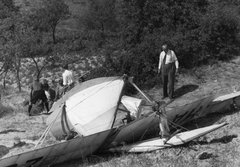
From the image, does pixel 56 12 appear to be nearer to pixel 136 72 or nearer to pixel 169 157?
pixel 136 72

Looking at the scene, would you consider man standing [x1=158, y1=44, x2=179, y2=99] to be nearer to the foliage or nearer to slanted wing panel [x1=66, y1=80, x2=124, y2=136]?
the foliage

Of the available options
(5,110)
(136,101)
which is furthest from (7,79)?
(136,101)

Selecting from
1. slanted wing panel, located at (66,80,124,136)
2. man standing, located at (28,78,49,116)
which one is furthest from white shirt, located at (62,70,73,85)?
slanted wing panel, located at (66,80,124,136)

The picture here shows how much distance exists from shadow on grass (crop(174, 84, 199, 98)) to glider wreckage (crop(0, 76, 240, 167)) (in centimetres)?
312

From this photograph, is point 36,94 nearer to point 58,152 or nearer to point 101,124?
point 101,124

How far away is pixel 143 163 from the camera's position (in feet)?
25.8

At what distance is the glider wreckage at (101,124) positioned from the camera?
7.85 meters

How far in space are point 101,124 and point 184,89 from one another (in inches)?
232

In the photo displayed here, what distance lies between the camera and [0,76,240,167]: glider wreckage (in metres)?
7.85

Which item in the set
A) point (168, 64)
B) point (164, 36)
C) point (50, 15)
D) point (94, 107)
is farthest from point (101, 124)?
point (50, 15)

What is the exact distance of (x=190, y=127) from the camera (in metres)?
9.74

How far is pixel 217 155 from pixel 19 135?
572cm

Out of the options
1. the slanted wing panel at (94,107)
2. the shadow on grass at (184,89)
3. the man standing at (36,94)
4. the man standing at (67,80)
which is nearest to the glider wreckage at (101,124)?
the slanted wing panel at (94,107)

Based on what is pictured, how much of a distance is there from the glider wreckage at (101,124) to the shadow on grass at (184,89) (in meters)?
3.12
